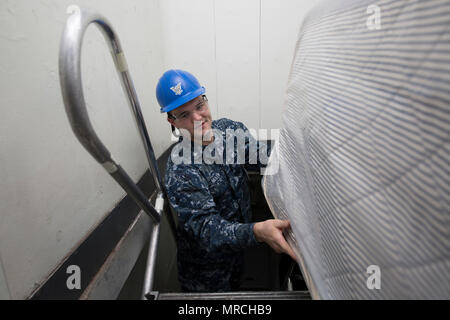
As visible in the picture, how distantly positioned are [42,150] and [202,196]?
57cm

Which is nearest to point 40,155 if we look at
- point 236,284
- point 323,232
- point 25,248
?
point 25,248

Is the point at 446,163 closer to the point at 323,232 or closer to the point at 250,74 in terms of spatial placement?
the point at 323,232

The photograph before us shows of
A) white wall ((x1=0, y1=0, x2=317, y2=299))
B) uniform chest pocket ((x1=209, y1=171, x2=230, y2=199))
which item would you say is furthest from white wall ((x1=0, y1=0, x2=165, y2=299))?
uniform chest pocket ((x1=209, y1=171, x2=230, y2=199))

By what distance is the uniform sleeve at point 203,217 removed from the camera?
2.77 feet

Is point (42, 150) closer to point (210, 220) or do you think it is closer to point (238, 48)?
point (210, 220)

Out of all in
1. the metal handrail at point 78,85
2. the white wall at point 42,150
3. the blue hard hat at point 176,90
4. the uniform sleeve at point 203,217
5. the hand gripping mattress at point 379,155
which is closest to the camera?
the hand gripping mattress at point 379,155

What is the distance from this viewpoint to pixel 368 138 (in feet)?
1.18

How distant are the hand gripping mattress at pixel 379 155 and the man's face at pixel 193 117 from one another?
64 cm

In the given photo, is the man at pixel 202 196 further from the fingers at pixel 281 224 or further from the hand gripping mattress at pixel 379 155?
the hand gripping mattress at pixel 379 155

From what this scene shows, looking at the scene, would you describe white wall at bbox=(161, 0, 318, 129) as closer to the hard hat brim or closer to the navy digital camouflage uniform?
the navy digital camouflage uniform

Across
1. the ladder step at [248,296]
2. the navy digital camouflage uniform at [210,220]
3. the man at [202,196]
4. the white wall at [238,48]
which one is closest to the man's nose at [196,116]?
the man at [202,196]

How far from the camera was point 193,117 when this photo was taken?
111 cm

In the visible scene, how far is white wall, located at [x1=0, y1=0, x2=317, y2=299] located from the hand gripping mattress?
713mm

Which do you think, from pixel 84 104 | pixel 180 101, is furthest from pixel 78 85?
pixel 180 101
